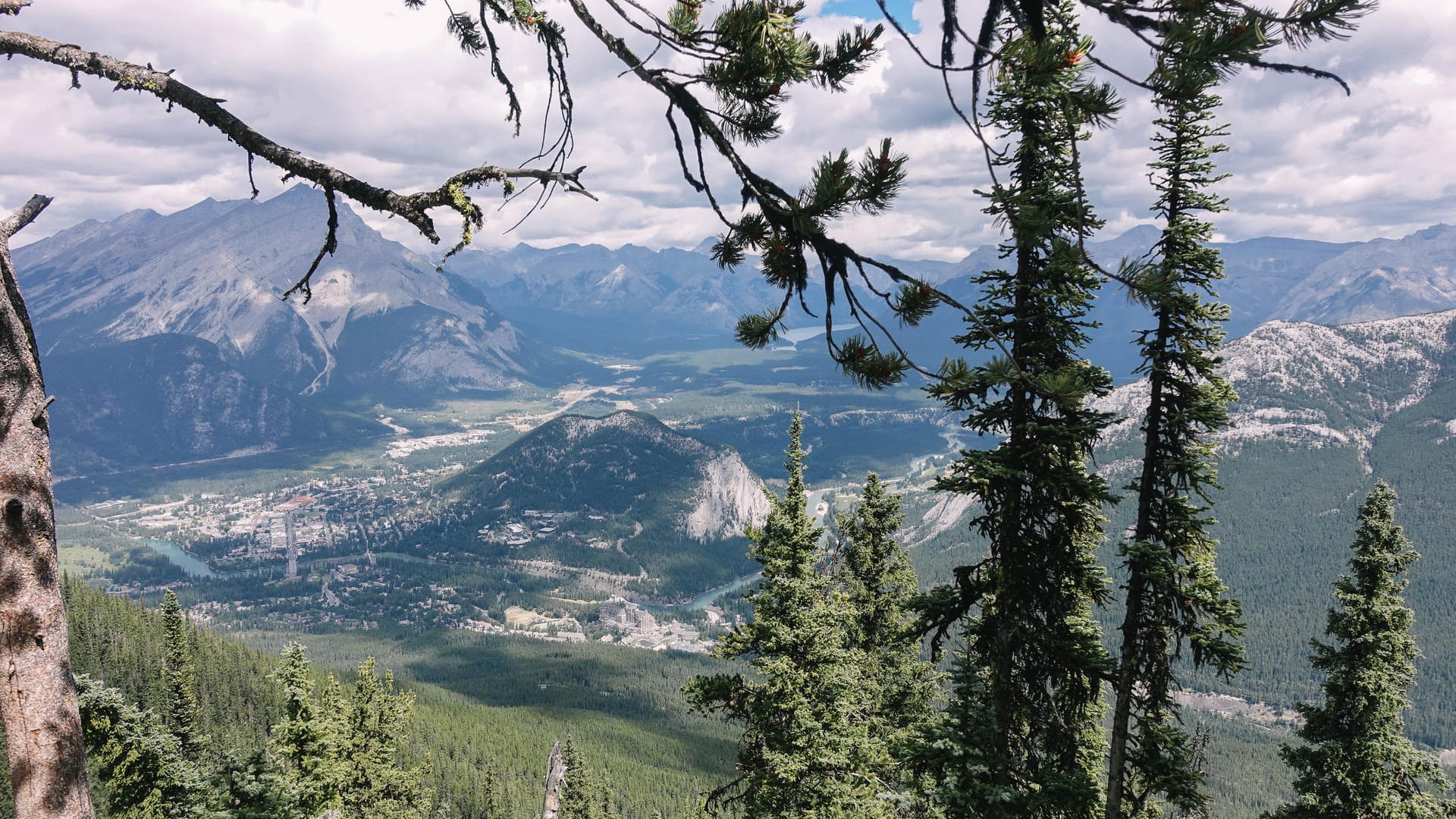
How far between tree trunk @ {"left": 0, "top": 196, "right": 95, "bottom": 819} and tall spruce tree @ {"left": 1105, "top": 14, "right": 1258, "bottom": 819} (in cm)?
1181

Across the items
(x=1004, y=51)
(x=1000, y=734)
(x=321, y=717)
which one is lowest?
(x=321, y=717)

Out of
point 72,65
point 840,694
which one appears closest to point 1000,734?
point 840,694

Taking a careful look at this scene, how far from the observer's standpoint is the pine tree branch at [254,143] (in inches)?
172

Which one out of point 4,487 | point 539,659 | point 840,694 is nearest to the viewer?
point 4,487

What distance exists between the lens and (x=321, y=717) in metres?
21.9

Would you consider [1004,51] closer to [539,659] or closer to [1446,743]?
[539,659]

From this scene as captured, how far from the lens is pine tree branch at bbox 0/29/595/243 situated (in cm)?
436

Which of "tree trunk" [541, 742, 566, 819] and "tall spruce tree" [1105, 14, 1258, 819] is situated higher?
"tall spruce tree" [1105, 14, 1258, 819]

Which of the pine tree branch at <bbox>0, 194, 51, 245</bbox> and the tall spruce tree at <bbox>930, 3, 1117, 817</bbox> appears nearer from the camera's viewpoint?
the pine tree branch at <bbox>0, 194, 51, 245</bbox>

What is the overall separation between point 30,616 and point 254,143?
3.24m

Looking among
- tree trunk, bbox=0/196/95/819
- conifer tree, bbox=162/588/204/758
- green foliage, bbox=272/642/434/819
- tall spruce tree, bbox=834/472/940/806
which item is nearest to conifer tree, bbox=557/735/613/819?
green foliage, bbox=272/642/434/819

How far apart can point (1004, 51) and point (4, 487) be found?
230 inches

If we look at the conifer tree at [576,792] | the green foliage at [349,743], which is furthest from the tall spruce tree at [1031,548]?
the conifer tree at [576,792]

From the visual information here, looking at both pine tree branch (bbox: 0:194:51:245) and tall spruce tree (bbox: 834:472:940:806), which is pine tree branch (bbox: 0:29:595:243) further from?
tall spruce tree (bbox: 834:472:940:806)
